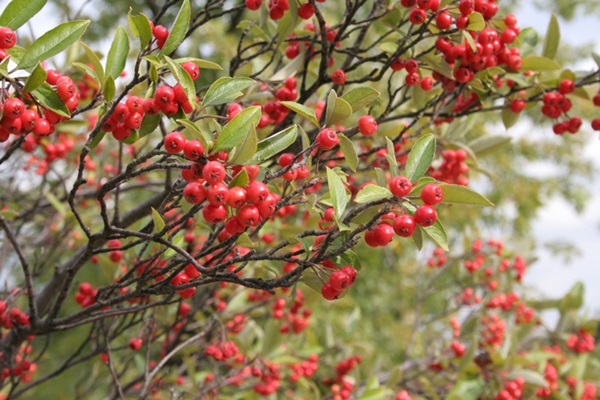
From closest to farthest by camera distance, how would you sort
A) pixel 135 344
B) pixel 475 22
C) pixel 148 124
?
pixel 148 124 → pixel 475 22 → pixel 135 344

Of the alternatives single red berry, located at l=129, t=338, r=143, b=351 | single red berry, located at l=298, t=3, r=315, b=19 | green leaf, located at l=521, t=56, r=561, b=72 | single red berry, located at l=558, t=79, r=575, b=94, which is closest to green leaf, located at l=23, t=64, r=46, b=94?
single red berry, located at l=298, t=3, r=315, b=19

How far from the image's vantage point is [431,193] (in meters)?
1.15

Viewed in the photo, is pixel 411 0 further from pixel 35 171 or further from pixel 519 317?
pixel 519 317

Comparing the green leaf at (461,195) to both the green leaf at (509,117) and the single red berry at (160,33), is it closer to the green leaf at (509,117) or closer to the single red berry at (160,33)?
the single red berry at (160,33)

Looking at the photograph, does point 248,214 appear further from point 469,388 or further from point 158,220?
point 469,388

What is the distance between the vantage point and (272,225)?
285 cm

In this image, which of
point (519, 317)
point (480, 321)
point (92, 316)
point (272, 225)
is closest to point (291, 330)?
point (272, 225)

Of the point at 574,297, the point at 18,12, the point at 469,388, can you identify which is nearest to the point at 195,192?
the point at 18,12

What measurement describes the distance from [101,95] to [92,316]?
661 mm

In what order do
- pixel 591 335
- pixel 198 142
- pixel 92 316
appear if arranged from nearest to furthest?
pixel 198 142 → pixel 92 316 → pixel 591 335

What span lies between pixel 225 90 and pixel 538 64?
130cm

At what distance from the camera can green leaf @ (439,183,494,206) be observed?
3.92 feet

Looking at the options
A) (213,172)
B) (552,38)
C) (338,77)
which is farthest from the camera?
(552,38)

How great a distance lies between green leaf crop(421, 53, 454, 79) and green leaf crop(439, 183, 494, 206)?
75 cm
